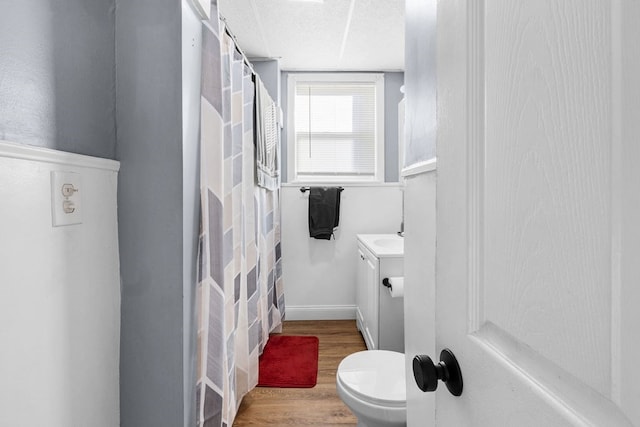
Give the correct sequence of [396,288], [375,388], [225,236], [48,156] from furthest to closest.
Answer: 1. [396,288]
2. [225,236]
3. [375,388]
4. [48,156]

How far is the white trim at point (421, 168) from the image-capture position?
2.84 feet

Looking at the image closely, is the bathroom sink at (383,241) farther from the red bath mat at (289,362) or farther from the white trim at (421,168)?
the white trim at (421,168)

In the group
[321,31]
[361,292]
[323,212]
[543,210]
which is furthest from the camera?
[323,212]

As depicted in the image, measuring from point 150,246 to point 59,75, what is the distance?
0.50m

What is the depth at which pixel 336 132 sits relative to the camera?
3268 mm

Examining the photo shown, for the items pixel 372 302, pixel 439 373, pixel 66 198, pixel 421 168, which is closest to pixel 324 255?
pixel 372 302

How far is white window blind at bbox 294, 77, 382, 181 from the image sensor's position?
3.24 meters

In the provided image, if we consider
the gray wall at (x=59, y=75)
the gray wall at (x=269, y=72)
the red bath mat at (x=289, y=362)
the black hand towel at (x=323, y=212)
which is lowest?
the red bath mat at (x=289, y=362)

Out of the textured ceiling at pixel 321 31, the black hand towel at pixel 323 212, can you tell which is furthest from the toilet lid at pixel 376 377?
the textured ceiling at pixel 321 31

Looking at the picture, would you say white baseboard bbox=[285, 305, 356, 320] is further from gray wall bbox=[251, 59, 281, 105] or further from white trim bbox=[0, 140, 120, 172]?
white trim bbox=[0, 140, 120, 172]

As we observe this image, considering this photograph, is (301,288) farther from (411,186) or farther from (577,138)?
(577,138)

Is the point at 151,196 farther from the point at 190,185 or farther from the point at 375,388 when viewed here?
the point at 375,388

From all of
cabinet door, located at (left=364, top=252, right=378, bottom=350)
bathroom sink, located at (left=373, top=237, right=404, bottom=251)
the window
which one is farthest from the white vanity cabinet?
the window

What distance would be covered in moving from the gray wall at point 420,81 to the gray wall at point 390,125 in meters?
2.14
